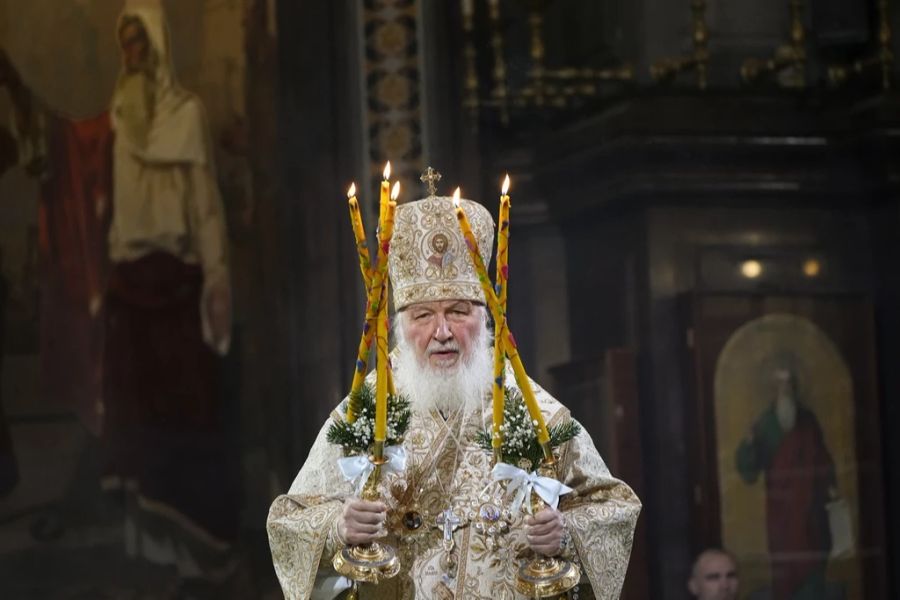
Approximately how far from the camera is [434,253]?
6195 millimetres

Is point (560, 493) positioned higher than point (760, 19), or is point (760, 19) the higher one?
point (760, 19)

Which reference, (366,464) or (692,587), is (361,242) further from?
(692,587)

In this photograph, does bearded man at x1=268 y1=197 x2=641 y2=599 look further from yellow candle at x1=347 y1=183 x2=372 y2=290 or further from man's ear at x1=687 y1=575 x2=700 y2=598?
man's ear at x1=687 y1=575 x2=700 y2=598

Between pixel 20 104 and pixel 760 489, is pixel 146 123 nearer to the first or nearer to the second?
pixel 20 104

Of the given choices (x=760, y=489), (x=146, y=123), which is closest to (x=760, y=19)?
(x=760, y=489)

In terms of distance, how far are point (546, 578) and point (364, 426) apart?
0.63 meters

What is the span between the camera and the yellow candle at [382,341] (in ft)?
18.2

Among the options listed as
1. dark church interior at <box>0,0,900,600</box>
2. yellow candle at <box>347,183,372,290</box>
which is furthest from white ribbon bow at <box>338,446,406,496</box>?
dark church interior at <box>0,0,900,600</box>

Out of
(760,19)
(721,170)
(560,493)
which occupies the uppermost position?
(760,19)

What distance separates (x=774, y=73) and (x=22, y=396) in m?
3.76

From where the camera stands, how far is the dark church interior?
31.3ft

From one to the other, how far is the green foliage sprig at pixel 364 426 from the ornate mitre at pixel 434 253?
49 centimetres

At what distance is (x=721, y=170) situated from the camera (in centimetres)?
970

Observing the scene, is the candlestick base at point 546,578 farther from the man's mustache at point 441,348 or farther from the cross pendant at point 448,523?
the man's mustache at point 441,348
